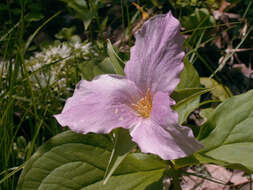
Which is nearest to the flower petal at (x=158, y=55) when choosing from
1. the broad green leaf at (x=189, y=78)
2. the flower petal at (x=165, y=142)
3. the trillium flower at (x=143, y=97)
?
the trillium flower at (x=143, y=97)

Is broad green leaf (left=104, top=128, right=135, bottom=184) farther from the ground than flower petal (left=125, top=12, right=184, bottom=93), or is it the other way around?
flower petal (left=125, top=12, right=184, bottom=93)

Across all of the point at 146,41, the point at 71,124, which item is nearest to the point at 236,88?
the point at 146,41

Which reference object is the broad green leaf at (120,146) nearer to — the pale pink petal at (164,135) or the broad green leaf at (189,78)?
the pale pink petal at (164,135)

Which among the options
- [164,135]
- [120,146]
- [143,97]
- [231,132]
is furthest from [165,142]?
[231,132]

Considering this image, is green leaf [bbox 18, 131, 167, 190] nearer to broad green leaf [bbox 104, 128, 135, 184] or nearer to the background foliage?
the background foliage

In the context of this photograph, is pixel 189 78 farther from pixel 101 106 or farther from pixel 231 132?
pixel 101 106

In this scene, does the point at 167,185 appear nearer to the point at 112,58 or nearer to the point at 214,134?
the point at 214,134

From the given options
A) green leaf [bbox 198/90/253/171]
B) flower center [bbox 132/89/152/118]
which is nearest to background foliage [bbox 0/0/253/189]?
green leaf [bbox 198/90/253/171]
